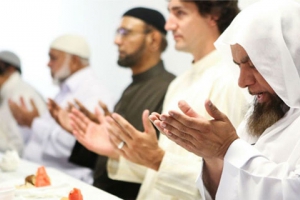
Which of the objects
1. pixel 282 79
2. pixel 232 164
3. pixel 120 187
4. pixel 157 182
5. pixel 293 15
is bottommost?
pixel 120 187

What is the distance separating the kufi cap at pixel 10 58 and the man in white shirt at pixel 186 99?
2701mm

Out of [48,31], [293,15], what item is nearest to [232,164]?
[293,15]

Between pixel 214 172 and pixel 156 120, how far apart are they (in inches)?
14.1

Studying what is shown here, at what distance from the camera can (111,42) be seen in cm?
498

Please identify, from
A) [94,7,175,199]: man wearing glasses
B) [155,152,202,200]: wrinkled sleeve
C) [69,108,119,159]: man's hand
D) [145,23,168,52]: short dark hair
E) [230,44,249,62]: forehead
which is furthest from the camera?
[145,23,168,52]: short dark hair

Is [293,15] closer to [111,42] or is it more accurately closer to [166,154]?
[166,154]

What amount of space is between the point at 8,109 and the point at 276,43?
3907 mm

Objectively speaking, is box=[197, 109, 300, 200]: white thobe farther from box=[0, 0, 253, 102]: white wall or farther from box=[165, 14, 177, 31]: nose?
box=[0, 0, 253, 102]: white wall

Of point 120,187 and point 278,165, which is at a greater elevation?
point 278,165

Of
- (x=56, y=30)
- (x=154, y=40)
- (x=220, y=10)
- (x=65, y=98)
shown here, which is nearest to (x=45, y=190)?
(x=220, y=10)

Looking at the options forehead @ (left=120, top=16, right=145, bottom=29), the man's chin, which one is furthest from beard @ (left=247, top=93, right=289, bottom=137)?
the man's chin

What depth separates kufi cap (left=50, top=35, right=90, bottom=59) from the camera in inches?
203

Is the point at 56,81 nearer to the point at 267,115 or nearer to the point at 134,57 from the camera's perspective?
the point at 134,57

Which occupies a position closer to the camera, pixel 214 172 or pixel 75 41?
pixel 214 172
